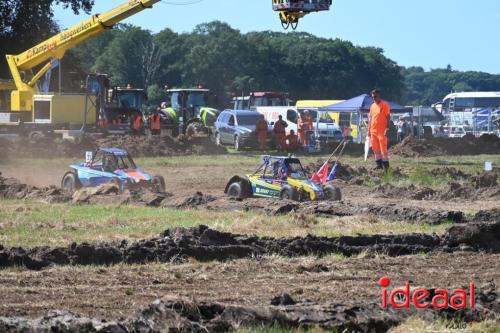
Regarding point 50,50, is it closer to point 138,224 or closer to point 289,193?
point 289,193

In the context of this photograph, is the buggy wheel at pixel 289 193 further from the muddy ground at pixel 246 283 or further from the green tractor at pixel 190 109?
the green tractor at pixel 190 109

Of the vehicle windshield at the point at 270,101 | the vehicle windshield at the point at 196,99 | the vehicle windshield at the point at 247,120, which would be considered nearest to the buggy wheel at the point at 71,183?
the vehicle windshield at the point at 247,120

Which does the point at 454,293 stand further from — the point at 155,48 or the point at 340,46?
the point at 340,46

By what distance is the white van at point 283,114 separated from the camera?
4762cm

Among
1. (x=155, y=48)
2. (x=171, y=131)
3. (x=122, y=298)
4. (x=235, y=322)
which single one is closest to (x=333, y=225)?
(x=122, y=298)

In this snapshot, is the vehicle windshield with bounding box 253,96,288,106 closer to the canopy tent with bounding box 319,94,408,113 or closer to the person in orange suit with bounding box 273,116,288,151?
the canopy tent with bounding box 319,94,408,113

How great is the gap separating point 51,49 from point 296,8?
19118mm

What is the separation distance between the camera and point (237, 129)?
43812 mm

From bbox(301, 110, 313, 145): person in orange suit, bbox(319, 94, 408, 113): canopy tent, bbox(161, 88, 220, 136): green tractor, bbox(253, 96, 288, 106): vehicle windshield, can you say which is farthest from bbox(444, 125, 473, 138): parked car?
bbox(301, 110, 313, 145): person in orange suit

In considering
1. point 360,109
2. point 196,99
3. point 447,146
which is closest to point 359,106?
point 360,109

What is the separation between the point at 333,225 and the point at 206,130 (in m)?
31.8

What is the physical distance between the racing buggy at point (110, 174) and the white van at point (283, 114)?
23.6m

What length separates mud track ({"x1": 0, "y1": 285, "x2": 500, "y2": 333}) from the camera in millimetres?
7949

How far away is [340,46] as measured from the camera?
376ft
